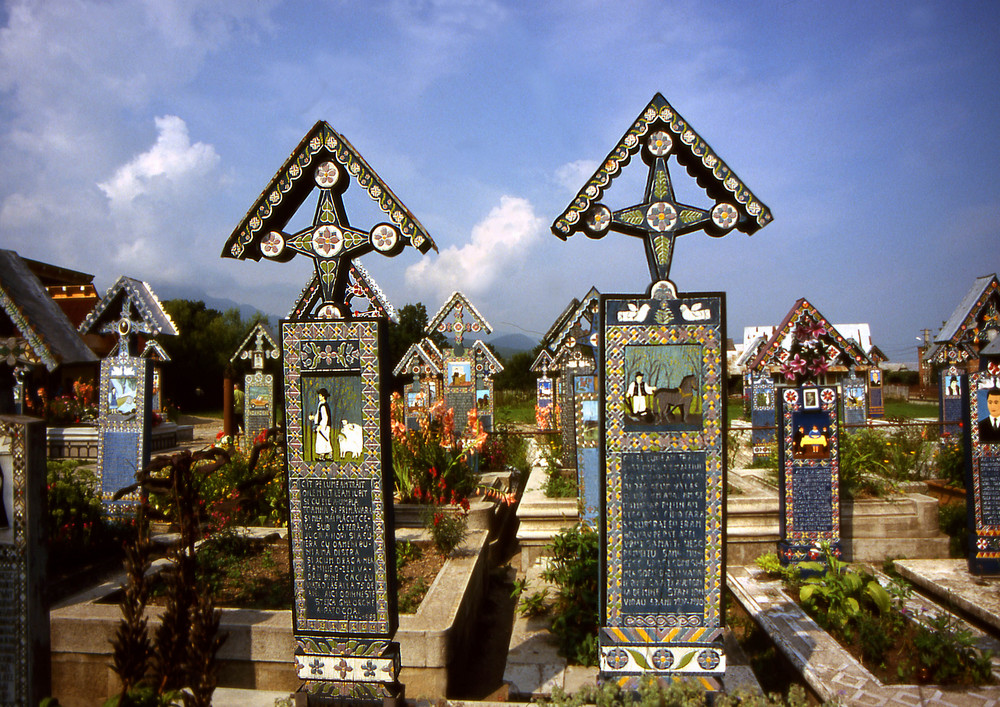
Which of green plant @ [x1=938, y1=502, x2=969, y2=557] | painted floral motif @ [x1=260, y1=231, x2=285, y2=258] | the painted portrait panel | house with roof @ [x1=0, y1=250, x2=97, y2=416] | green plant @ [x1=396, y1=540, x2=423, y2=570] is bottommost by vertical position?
green plant @ [x1=938, y1=502, x2=969, y2=557]

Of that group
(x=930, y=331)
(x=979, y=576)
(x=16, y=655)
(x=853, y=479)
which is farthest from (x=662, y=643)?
(x=930, y=331)

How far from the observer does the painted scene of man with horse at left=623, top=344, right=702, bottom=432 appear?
3.96 metres

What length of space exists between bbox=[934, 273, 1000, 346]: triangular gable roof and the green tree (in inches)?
1540

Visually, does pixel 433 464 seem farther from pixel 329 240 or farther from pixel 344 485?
pixel 329 240

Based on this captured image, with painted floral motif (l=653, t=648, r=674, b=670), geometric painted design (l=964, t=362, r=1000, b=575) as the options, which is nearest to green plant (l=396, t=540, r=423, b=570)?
painted floral motif (l=653, t=648, r=674, b=670)

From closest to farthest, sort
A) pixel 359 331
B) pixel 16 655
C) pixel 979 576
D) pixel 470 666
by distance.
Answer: pixel 16 655 < pixel 359 331 < pixel 470 666 < pixel 979 576

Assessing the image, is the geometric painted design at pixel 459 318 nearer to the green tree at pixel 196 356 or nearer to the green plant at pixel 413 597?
the green plant at pixel 413 597

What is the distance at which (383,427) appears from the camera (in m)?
4.02

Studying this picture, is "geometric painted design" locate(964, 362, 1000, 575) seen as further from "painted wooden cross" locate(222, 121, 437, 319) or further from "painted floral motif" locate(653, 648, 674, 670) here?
"painted wooden cross" locate(222, 121, 437, 319)

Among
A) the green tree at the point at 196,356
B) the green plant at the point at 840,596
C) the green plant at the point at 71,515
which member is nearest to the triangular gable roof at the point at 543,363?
the green plant at the point at 71,515

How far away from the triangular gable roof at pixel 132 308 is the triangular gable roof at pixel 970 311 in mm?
11890

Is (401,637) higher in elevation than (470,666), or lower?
higher

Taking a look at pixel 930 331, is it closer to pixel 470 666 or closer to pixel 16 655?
pixel 470 666

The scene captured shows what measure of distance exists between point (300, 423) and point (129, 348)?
6.73 m
